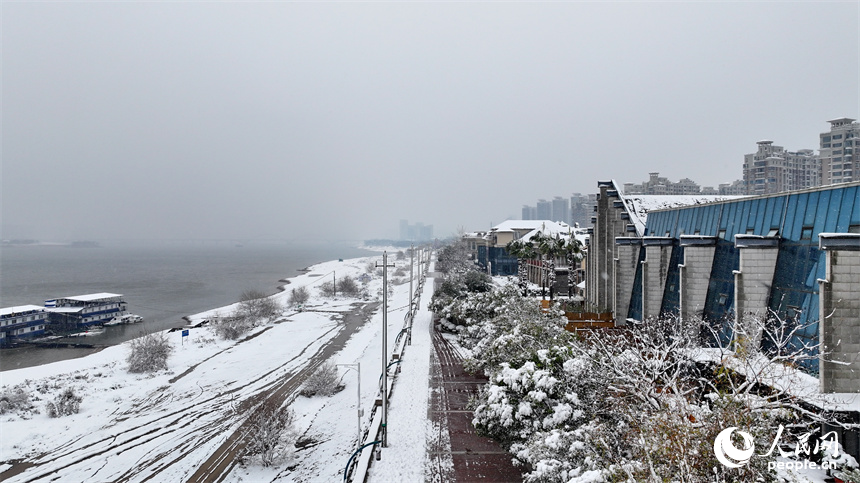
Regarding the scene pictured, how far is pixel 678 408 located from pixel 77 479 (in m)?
25.5

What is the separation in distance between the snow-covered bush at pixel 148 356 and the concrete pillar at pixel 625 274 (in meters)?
36.8

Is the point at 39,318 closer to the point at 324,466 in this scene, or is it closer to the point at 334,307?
the point at 334,307

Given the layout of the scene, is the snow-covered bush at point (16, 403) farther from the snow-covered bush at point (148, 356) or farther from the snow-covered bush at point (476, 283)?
the snow-covered bush at point (476, 283)

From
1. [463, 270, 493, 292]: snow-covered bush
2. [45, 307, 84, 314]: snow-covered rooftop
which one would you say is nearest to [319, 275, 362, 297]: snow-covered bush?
[45, 307, 84, 314]: snow-covered rooftop

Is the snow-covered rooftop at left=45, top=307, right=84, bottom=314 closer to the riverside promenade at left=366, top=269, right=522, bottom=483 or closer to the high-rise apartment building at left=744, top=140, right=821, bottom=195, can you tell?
the riverside promenade at left=366, top=269, right=522, bottom=483

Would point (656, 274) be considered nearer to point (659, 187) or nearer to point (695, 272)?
point (695, 272)

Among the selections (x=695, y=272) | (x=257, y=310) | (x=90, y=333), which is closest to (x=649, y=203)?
(x=695, y=272)

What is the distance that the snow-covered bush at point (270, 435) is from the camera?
21203 millimetres

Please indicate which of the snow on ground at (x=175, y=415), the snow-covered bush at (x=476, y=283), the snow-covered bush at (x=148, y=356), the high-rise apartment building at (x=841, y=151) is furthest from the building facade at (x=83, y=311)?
the high-rise apartment building at (x=841, y=151)

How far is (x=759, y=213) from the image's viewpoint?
20000 millimetres

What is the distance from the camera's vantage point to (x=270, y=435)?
21500 mm

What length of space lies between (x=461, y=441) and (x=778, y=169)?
98.1 m

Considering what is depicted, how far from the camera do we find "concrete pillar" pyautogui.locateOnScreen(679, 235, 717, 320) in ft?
72.3

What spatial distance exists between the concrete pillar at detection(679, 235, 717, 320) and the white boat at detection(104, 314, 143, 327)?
68.3 meters
